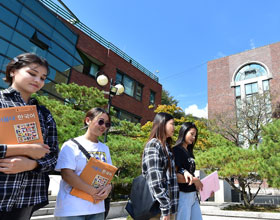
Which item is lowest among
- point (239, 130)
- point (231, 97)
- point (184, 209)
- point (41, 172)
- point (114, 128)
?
point (184, 209)

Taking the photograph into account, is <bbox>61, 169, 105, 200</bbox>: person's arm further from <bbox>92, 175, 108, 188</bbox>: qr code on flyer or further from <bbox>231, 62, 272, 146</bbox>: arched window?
<bbox>231, 62, 272, 146</bbox>: arched window

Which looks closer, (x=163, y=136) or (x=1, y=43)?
(x=163, y=136)

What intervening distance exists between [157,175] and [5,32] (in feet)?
34.1

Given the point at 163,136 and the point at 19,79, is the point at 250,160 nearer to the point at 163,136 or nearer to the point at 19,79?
the point at 163,136

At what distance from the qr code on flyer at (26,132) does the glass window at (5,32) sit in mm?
10042

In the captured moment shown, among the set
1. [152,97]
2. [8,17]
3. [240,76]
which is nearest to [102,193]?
[8,17]

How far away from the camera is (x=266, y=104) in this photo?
59.2 feet

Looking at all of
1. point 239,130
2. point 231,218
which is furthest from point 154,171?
point 239,130

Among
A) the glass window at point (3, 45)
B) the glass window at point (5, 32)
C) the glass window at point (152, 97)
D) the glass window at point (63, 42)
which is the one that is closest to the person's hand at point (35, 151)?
the glass window at point (3, 45)

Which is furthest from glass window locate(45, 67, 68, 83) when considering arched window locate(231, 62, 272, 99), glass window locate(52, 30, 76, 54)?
arched window locate(231, 62, 272, 99)

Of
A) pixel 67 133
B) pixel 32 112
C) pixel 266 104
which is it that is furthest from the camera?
pixel 266 104

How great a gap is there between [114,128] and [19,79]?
7.33 m

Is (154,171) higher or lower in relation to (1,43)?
lower

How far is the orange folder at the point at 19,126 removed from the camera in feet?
3.91
